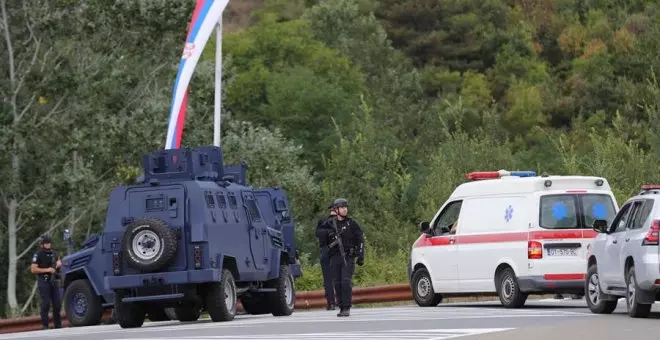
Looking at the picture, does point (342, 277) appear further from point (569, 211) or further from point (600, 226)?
point (600, 226)

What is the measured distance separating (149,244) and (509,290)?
5780mm

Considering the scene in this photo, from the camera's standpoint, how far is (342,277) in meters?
26.4

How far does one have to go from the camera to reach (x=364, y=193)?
67125 mm

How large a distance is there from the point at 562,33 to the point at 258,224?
312ft

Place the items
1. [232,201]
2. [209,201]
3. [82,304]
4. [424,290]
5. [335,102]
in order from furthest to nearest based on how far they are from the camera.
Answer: [335,102], [82,304], [424,290], [232,201], [209,201]

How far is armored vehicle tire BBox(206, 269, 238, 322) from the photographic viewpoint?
26141mm

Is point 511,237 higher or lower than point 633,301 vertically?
higher

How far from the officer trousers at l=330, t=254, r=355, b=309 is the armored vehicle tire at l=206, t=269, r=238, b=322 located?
1.54 meters

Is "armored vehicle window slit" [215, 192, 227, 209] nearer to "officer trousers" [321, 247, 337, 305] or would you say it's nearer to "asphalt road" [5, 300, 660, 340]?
"asphalt road" [5, 300, 660, 340]

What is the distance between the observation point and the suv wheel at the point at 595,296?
80.9ft

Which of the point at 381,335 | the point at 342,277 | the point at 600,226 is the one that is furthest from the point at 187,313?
the point at 381,335

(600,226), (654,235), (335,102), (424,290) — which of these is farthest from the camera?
(335,102)

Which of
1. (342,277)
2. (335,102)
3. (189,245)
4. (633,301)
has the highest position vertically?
(335,102)

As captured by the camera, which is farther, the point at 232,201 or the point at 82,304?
the point at 82,304
